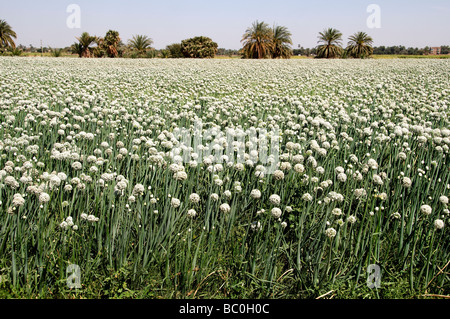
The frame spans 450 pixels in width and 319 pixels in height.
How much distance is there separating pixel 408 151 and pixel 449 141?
52 cm

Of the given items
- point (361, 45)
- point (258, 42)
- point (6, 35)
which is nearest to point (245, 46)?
point (258, 42)

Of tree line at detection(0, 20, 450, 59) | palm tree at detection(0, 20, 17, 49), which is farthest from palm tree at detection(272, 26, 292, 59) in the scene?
palm tree at detection(0, 20, 17, 49)

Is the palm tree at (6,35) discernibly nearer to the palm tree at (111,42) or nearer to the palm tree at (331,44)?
the palm tree at (111,42)

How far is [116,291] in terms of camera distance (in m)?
2.59

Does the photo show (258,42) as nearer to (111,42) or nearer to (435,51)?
(111,42)

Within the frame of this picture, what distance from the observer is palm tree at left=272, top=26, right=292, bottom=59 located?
5491cm

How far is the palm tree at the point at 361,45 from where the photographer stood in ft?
168

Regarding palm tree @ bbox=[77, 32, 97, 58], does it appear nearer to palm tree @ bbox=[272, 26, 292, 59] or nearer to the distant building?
palm tree @ bbox=[272, 26, 292, 59]

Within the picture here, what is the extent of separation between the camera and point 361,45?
5147 centimetres

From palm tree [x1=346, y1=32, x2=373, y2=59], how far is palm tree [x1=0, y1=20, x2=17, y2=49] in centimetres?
4779

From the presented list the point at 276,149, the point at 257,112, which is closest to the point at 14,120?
the point at 276,149

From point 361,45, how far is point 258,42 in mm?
14900

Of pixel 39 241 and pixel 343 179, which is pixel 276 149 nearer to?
pixel 343 179

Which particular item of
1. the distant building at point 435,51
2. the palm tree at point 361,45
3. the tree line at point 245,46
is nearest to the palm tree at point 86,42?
the tree line at point 245,46
